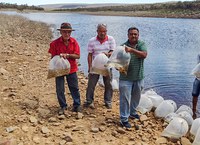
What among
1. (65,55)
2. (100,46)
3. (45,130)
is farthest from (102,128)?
(100,46)

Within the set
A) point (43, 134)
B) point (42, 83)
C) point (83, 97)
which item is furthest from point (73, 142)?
point (42, 83)

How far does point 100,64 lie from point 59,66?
27.4 inches

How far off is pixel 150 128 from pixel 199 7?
5367 centimetres

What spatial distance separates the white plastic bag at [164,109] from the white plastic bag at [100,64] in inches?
52.3

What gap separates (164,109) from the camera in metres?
6.20

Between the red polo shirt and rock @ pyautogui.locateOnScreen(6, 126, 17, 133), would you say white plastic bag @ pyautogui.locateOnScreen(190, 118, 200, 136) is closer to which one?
the red polo shirt

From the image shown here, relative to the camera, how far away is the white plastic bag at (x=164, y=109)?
→ 20.3ft

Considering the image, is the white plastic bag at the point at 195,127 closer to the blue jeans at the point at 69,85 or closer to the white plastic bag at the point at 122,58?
the white plastic bag at the point at 122,58

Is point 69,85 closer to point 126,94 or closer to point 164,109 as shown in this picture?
point 126,94

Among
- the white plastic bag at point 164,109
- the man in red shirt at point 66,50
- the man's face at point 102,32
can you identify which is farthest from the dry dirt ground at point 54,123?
the man's face at point 102,32

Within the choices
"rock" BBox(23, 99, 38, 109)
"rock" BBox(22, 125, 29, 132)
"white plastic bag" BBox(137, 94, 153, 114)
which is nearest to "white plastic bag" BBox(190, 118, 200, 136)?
"white plastic bag" BBox(137, 94, 153, 114)

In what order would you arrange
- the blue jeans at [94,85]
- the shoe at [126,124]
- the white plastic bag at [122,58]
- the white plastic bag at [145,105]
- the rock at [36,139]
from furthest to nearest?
1. the white plastic bag at [145,105]
2. the blue jeans at [94,85]
3. the shoe at [126,124]
4. the white plastic bag at [122,58]
5. the rock at [36,139]

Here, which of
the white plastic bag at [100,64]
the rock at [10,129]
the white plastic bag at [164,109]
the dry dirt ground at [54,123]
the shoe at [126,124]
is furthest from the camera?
the white plastic bag at [164,109]

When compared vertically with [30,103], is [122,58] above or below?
above
